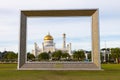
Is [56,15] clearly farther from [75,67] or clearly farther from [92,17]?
[75,67]

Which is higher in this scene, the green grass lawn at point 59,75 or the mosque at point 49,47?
the mosque at point 49,47

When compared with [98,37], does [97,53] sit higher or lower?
lower

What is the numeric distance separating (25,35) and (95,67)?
9452 millimetres

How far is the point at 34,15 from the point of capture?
32.8 meters

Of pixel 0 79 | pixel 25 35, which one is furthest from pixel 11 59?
pixel 0 79

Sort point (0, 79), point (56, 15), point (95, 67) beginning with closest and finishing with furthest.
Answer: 1. point (0, 79)
2. point (95, 67)
3. point (56, 15)

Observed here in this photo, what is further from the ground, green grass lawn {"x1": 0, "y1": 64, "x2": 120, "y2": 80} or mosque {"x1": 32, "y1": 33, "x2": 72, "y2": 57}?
mosque {"x1": 32, "y1": 33, "x2": 72, "y2": 57}

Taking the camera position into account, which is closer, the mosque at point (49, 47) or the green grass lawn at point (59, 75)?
the green grass lawn at point (59, 75)

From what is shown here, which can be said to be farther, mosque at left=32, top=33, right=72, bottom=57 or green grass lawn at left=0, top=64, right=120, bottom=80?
mosque at left=32, top=33, right=72, bottom=57

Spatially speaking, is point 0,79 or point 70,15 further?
point 70,15

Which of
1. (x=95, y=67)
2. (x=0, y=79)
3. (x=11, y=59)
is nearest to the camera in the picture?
(x=0, y=79)

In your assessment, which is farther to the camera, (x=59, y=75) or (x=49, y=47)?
(x=49, y=47)

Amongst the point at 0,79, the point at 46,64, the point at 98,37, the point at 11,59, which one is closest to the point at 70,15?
the point at 98,37

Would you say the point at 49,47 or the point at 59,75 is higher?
the point at 49,47
